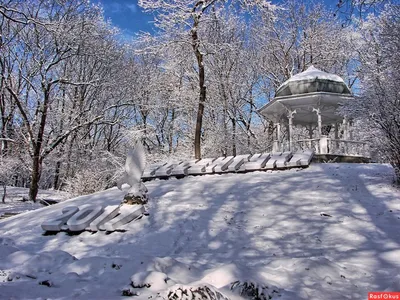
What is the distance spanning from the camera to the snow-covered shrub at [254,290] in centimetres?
329

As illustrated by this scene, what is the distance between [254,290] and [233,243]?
2.49 metres

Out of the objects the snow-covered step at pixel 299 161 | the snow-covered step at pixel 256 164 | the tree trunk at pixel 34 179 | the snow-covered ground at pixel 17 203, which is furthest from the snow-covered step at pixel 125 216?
the tree trunk at pixel 34 179

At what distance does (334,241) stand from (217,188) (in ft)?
13.2

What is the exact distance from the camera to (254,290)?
3.33 metres

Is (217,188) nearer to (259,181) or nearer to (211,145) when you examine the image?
(259,181)

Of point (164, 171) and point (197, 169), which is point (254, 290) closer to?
point (197, 169)

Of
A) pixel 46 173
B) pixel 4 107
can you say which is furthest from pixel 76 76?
pixel 46 173

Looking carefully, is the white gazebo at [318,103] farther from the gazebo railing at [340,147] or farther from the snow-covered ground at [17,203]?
the snow-covered ground at [17,203]

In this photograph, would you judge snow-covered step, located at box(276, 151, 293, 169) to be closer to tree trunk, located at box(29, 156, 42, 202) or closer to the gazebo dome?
the gazebo dome

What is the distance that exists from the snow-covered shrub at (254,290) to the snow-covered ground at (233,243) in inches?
0.7

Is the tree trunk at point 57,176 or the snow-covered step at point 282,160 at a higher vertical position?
the snow-covered step at point 282,160

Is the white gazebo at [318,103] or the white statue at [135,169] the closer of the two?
the white statue at [135,169]

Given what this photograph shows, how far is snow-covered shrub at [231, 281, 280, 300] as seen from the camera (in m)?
3.29

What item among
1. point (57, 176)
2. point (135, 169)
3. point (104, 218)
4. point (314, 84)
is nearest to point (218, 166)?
point (135, 169)
